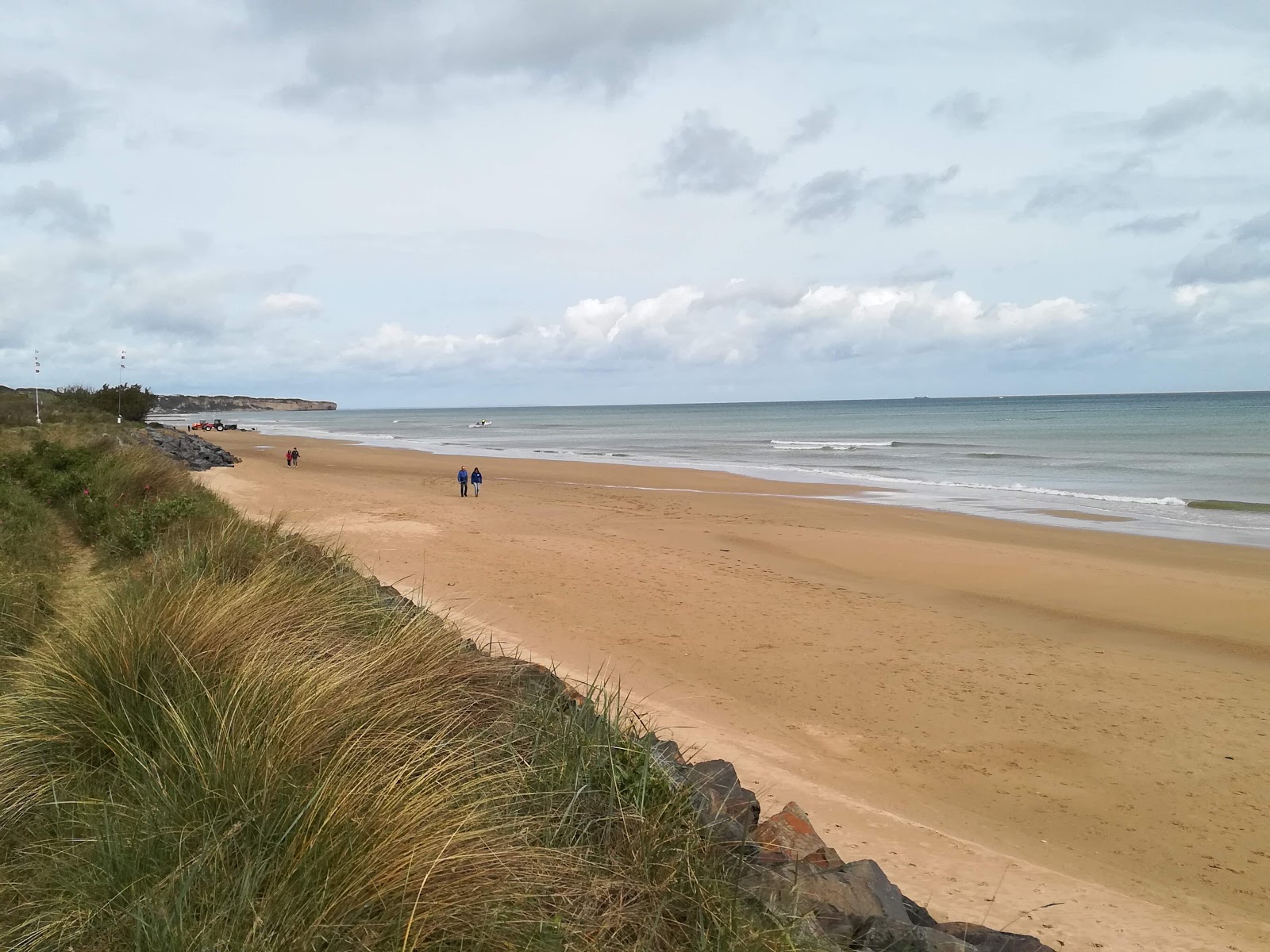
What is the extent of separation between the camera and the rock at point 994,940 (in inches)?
147

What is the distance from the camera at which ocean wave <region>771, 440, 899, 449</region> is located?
55.0m

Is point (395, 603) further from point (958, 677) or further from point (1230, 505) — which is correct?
point (1230, 505)

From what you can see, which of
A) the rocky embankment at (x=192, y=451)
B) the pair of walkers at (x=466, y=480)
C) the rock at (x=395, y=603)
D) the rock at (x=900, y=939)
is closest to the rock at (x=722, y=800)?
the rock at (x=900, y=939)

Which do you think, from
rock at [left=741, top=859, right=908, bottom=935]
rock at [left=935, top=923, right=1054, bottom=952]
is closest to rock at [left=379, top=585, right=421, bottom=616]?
rock at [left=741, top=859, right=908, bottom=935]

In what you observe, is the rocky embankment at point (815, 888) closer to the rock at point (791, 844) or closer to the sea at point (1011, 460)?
the rock at point (791, 844)

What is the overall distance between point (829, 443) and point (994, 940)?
5571cm

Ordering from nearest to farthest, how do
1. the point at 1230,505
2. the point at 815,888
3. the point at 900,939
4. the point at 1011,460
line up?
the point at 900,939, the point at 815,888, the point at 1230,505, the point at 1011,460

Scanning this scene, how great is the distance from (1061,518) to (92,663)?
22611 millimetres

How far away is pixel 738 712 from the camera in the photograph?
25.5ft

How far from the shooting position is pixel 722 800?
450 cm

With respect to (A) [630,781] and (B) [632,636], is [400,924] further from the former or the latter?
(B) [632,636]

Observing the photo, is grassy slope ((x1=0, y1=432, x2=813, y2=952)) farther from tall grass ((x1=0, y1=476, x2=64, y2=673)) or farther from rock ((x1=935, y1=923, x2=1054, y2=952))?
rock ((x1=935, y1=923, x2=1054, y2=952))

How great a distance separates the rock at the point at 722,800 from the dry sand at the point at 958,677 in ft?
3.10

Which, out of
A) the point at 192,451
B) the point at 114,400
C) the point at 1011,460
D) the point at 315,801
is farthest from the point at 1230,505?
the point at 114,400
